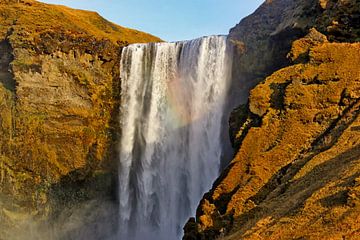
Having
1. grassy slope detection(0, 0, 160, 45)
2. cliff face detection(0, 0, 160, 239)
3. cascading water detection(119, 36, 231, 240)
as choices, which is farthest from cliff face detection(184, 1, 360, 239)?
grassy slope detection(0, 0, 160, 45)

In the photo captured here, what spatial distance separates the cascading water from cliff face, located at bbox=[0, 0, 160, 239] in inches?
79.6

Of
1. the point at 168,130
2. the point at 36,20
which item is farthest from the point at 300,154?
the point at 36,20

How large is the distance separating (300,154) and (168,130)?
1904 cm

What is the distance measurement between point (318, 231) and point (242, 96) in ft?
65.9

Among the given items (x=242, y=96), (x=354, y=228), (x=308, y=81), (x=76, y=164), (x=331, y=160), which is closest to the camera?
(x=354, y=228)

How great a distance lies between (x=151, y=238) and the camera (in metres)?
31.0

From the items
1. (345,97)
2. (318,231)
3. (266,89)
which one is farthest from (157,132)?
(318,231)

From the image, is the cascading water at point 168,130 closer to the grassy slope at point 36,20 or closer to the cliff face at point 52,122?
the cliff face at point 52,122

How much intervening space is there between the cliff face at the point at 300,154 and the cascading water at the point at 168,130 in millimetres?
11120

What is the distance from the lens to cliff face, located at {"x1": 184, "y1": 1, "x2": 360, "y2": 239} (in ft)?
31.3

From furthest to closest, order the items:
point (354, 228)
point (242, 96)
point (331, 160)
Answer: point (242, 96)
point (331, 160)
point (354, 228)

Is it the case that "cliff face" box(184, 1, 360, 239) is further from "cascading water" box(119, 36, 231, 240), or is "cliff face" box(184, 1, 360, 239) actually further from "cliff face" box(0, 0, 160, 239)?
"cliff face" box(0, 0, 160, 239)

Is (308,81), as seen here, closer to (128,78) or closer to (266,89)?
(266,89)

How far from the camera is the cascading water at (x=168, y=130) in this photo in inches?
1154
